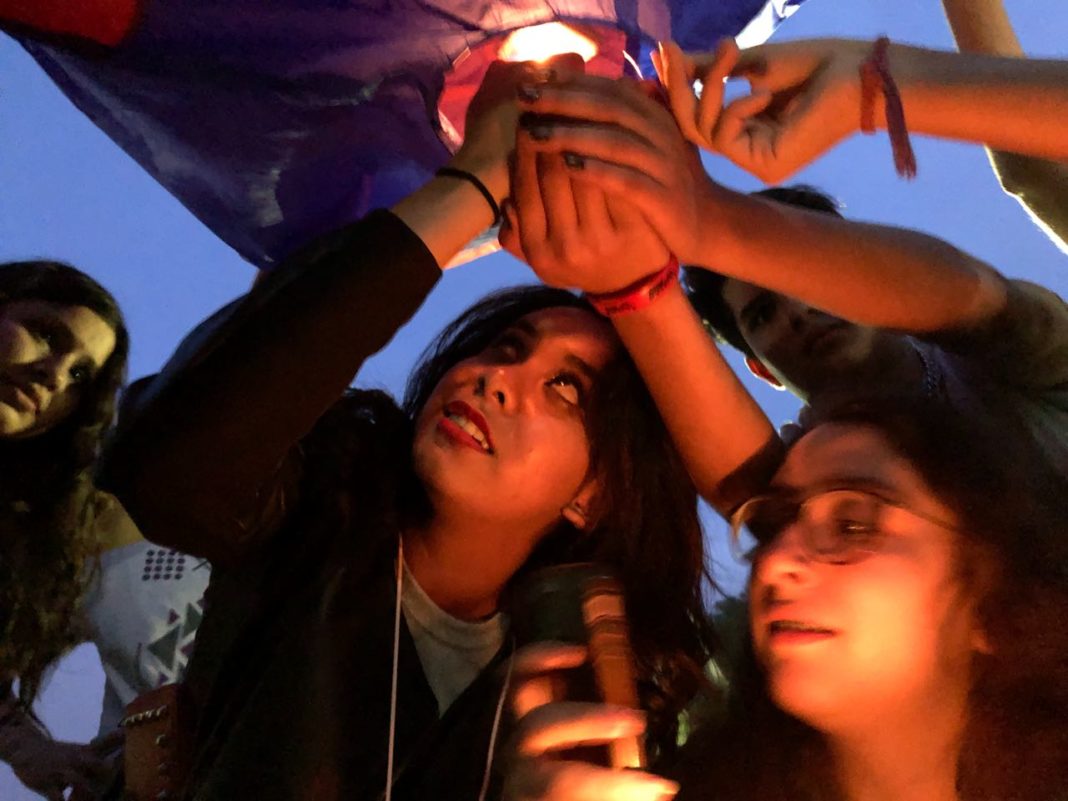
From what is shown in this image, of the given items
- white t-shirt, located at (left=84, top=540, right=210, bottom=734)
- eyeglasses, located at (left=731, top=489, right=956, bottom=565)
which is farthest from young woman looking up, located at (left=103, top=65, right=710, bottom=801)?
white t-shirt, located at (left=84, top=540, right=210, bottom=734)

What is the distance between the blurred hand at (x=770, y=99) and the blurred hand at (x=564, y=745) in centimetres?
36

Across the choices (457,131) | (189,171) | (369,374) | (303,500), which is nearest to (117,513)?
(369,374)

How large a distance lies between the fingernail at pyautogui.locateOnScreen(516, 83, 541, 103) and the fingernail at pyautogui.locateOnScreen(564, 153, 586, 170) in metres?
0.05

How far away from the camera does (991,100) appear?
0.53 meters

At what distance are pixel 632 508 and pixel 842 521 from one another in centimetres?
24

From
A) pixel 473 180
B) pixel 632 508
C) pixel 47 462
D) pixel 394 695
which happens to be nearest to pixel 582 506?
pixel 632 508

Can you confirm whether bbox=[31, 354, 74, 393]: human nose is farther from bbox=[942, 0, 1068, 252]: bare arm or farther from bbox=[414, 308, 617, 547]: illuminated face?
bbox=[942, 0, 1068, 252]: bare arm

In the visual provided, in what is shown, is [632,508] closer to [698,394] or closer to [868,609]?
[698,394]

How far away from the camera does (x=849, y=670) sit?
0.54 metres

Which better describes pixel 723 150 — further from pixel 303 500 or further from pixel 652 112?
pixel 303 500

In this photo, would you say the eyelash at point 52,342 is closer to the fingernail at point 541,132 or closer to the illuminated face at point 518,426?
the illuminated face at point 518,426

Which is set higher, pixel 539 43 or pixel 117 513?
pixel 539 43

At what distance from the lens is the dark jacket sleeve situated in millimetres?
500

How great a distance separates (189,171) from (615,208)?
386 mm
